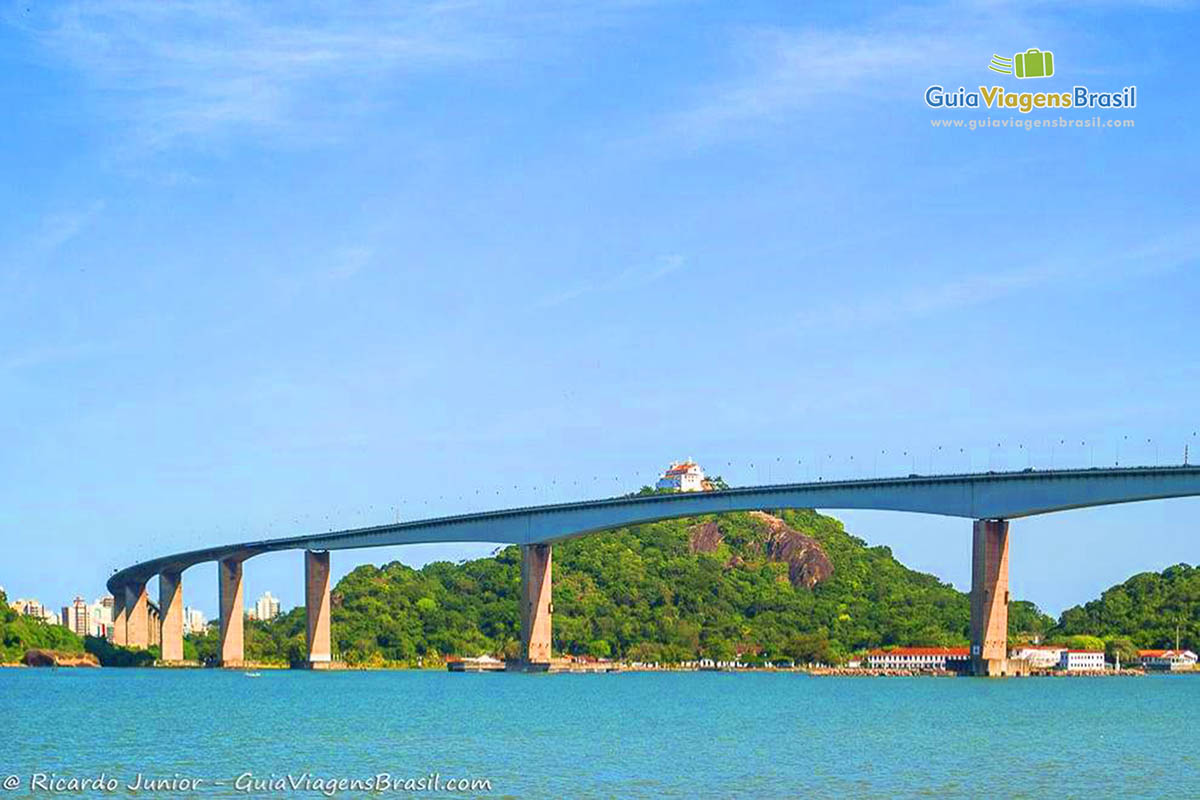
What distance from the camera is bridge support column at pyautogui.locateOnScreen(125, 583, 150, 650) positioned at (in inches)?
6206

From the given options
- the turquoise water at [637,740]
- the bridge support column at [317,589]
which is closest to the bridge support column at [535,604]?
the bridge support column at [317,589]

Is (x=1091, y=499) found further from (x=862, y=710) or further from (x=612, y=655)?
(x=612, y=655)

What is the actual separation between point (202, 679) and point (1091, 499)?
56130mm

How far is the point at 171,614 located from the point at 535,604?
43372mm

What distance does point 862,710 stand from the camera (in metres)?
67.8

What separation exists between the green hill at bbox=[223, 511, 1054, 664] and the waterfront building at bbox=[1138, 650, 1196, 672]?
1561 centimetres


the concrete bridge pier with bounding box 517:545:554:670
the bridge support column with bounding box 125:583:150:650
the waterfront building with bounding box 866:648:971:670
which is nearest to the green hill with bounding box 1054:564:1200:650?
the waterfront building with bounding box 866:648:971:670

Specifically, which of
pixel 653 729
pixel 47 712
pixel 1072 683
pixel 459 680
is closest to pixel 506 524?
pixel 459 680

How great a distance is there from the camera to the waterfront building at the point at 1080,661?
444ft

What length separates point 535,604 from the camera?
117m

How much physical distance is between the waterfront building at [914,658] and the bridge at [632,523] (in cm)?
2564

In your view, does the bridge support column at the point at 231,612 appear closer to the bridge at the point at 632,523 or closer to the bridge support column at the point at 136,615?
the bridge at the point at 632,523

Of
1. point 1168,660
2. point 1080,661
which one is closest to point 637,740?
point 1080,661

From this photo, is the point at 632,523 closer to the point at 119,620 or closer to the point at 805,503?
the point at 805,503
